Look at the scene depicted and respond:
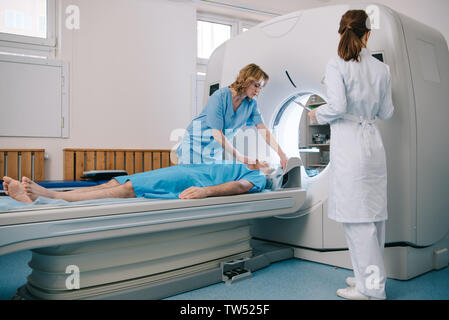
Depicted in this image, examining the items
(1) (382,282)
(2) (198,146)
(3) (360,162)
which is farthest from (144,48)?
(1) (382,282)

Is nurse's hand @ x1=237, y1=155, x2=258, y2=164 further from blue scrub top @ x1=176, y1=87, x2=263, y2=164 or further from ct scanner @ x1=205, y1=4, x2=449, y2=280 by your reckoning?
ct scanner @ x1=205, y1=4, x2=449, y2=280

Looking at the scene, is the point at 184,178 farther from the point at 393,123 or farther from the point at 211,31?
the point at 211,31

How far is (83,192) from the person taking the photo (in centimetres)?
170

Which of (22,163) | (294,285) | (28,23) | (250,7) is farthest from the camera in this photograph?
(250,7)

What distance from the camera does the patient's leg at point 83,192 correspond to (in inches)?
61.9

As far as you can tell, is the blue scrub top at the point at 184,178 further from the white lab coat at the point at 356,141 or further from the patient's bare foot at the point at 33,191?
the white lab coat at the point at 356,141

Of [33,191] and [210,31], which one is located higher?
[210,31]

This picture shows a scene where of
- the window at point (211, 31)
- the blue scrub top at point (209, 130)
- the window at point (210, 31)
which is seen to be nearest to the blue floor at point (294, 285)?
the blue scrub top at point (209, 130)

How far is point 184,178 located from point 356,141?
2.91 ft

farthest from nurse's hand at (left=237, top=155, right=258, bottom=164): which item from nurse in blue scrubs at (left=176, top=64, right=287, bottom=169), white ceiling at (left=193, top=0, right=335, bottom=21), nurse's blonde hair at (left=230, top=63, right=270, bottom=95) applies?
white ceiling at (left=193, top=0, right=335, bottom=21)

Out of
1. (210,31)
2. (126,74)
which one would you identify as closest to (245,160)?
(126,74)

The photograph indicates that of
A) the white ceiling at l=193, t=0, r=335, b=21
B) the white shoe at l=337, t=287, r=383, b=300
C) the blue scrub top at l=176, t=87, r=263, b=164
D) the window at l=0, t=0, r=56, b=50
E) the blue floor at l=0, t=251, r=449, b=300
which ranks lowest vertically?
the blue floor at l=0, t=251, r=449, b=300

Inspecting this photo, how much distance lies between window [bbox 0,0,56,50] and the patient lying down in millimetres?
2325

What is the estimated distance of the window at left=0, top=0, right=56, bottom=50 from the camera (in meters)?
3.49
